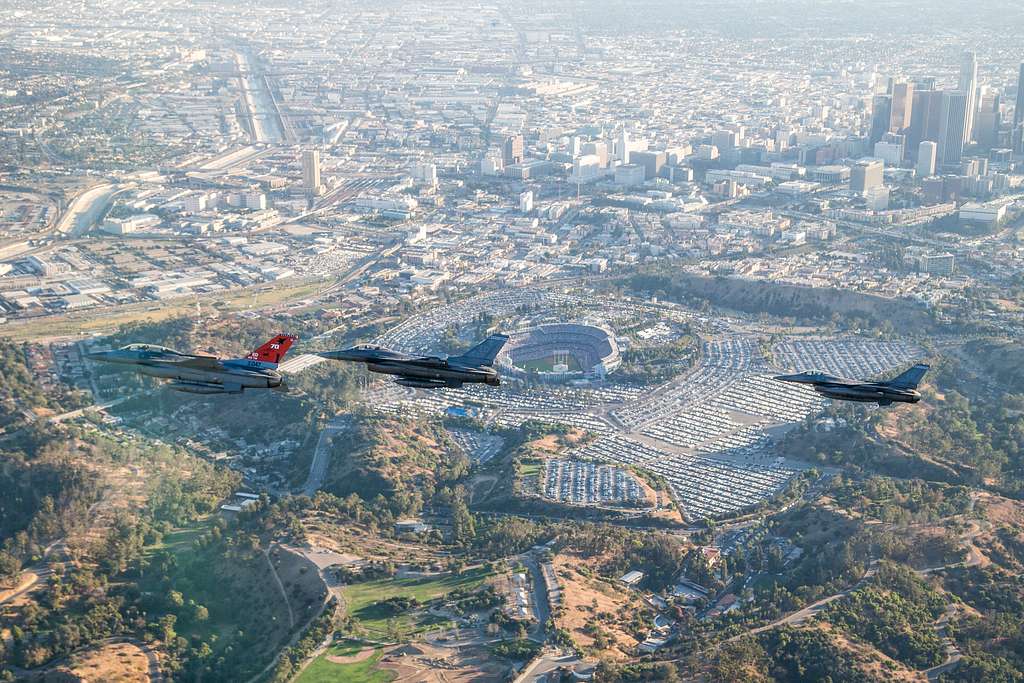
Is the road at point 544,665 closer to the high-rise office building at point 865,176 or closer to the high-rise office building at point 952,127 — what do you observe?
the high-rise office building at point 865,176

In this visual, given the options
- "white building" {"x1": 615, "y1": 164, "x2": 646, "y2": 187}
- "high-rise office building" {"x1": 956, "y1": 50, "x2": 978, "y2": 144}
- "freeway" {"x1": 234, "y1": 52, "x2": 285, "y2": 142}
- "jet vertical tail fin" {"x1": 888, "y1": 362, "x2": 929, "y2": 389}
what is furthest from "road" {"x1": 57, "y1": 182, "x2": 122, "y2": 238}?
"high-rise office building" {"x1": 956, "y1": 50, "x2": 978, "y2": 144}

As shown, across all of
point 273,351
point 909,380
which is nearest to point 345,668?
point 273,351

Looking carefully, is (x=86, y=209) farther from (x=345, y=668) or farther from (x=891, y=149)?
(x=891, y=149)

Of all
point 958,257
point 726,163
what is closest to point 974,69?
point 726,163

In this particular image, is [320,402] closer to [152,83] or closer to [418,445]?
[418,445]

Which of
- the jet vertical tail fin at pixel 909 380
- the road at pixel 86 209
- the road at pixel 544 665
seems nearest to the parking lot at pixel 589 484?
the road at pixel 544 665

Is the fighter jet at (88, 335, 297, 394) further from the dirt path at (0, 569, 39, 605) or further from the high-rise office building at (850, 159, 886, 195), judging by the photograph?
the high-rise office building at (850, 159, 886, 195)
